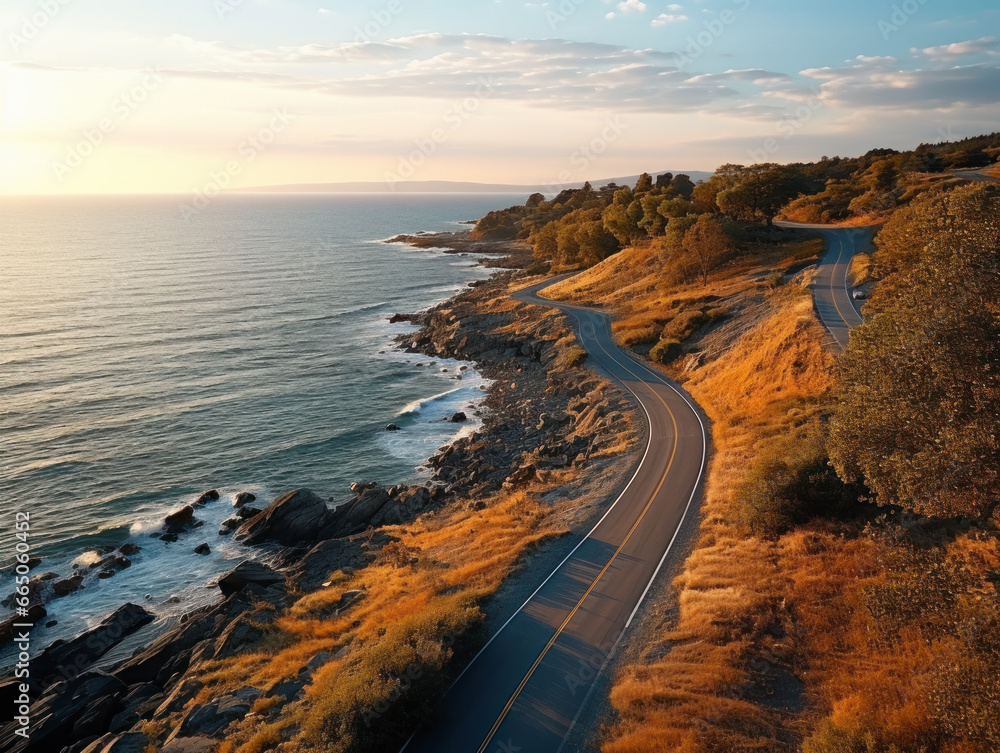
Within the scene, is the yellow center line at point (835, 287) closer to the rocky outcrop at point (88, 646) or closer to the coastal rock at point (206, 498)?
the coastal rock at point (206, 498)

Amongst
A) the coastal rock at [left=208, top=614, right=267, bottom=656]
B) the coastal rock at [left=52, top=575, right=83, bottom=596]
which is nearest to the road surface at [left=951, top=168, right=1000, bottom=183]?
the coastal rock at [left=208, top=614, right=267, bottom=656]

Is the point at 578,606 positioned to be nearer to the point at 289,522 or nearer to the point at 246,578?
the point at 246,578

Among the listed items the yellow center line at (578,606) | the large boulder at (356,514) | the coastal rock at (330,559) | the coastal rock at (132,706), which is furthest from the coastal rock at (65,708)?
the yellow center line at (578,606)

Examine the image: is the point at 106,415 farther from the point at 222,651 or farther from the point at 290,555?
the point at 222,651

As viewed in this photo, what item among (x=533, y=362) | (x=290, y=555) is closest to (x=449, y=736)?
(x=290, y=555)

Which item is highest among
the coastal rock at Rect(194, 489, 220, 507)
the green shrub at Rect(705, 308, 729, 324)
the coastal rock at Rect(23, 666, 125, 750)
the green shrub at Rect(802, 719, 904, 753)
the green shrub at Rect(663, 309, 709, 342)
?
the green shrub at Rect(705, 308, 729, 324)

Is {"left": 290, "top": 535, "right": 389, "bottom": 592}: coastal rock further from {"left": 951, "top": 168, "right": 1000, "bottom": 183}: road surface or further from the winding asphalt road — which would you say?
{"left": 951, "top": 168, "right": 1000, "bottom": 183}: road surface
